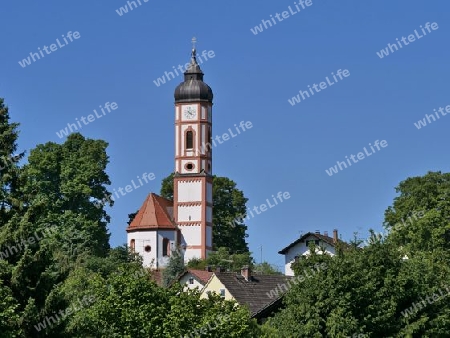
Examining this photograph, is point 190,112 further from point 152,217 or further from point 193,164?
point 152,217

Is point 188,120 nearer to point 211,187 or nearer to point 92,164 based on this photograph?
point 211,187

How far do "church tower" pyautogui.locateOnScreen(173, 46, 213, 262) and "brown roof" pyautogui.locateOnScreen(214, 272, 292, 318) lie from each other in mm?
39917

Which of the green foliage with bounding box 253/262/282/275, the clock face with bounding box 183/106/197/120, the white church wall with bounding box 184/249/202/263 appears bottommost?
the green foliage with bounding box 253/262/282/275

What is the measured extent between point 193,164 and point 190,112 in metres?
4.41

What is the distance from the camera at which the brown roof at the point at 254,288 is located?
6700 centimetres

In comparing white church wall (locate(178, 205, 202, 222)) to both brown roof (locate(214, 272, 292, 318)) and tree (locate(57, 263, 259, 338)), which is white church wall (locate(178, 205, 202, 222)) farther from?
tree (locate(57, 263, 259, 338))

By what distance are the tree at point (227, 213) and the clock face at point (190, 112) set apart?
6.63 meters

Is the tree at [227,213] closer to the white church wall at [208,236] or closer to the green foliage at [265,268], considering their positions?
the white church wall at [208,236]

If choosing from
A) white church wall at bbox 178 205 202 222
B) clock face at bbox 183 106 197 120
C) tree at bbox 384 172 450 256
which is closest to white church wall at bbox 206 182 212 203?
white church wall at bbox 178 205 202 222

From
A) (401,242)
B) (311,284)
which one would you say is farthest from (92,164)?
(311,284)

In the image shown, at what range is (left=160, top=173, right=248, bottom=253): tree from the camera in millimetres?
117625

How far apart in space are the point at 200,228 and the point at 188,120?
9.20 metres

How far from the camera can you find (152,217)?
4437 inches

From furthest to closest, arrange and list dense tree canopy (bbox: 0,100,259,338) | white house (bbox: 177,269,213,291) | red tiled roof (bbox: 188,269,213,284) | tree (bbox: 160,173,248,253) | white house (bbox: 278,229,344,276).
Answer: tree (bbox: 160,173,248,253)
white house (bbox: 278,229,344,276)
white house (bbox: 177,269,213,291)
red tiled roof (bbox: 188,269,213,284)
dense tree canopy (bbox: 0,100,259,338)
